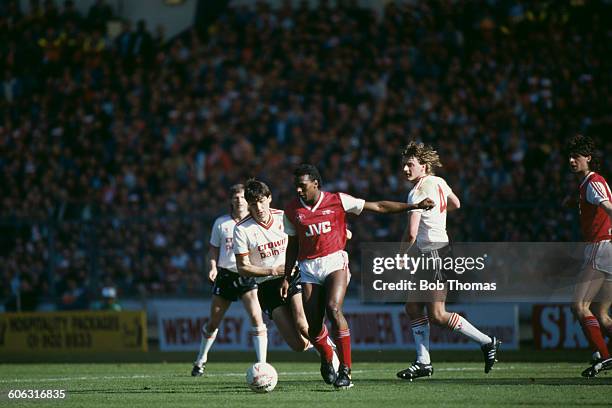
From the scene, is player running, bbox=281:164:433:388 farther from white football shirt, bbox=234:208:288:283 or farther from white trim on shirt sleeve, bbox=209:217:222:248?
white trim on shirt sleeve, bbox=209:217:222:248

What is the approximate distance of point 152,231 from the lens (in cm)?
2244

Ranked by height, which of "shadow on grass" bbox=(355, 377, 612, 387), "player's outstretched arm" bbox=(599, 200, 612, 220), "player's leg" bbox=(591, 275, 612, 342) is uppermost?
"player's outstretched arm" bbox=(599, 200, 612, 220)

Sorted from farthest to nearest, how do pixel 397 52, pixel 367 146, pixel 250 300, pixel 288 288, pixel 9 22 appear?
pixel 9 22, pixel 397 52, pixel 367 146, pixel 250 300, pixel 288 288

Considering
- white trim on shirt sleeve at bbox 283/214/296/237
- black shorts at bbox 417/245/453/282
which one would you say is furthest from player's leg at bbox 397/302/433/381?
white trim on shirt sleeve at bbox 283/214/296/237

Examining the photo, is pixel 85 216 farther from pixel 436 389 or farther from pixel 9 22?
pixel 436 389

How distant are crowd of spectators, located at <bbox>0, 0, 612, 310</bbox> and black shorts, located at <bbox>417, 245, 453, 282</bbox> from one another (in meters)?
7.63

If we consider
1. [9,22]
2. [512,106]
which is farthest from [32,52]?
[512,106]

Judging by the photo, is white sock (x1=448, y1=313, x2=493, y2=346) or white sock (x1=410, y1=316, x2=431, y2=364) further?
white sock (x1=410, y1=316, x2=431, y2=364)

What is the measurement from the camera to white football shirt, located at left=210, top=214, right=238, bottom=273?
14.1 meters

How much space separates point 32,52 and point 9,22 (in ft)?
5.11

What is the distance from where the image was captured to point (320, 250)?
11.1m

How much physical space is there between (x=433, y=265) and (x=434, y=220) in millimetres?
499

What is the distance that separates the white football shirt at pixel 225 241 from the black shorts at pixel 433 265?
2776mm

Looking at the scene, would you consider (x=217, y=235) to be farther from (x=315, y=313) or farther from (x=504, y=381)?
(x=504, y=381)
